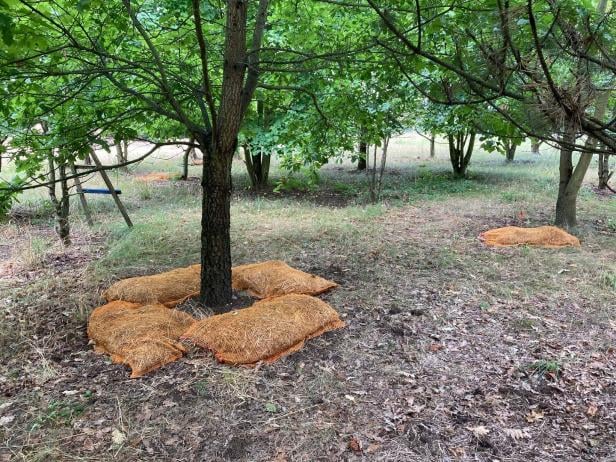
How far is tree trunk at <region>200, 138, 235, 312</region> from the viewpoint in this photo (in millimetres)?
3883

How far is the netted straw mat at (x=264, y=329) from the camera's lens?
3359mm

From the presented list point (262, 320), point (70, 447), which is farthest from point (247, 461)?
point (262, 320)

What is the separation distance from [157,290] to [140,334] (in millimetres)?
841

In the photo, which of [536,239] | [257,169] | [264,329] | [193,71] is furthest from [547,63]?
[257,169]

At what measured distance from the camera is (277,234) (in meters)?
6.90

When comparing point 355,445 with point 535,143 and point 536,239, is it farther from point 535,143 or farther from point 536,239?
point 535,143

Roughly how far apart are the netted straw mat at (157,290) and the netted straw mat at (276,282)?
452mm

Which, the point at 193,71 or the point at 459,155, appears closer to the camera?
the point at 193,71

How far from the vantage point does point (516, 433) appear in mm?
2693

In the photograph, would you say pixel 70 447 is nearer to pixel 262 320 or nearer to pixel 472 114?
pixel 262 320

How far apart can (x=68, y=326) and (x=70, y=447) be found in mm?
1671

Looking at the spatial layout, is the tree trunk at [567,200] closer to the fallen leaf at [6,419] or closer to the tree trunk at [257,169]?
the tree trunk at [257,169]

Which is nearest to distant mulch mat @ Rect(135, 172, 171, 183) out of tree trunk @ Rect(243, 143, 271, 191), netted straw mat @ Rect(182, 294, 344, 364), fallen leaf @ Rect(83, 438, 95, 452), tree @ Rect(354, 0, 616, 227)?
tree trunk @ Rect(243, 143, 271, 191)

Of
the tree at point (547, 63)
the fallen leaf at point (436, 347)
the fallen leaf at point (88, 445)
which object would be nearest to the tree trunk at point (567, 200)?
the fallen leaf at point (436, 347)
